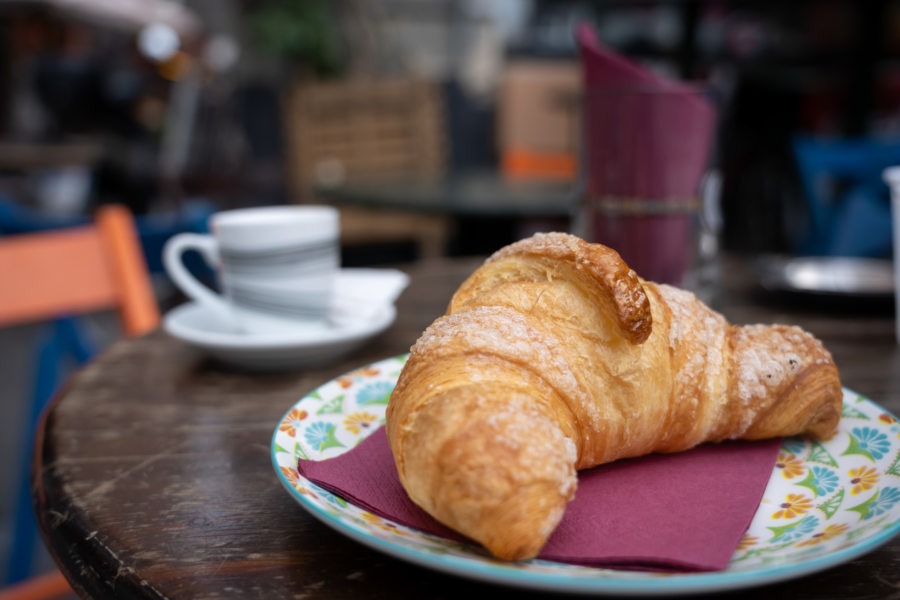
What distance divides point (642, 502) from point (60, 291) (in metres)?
1.13

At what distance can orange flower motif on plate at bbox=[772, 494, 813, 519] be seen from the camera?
0.49 metres

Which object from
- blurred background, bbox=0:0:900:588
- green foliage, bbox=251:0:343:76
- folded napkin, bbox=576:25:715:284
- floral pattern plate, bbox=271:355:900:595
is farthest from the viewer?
green foliage, bbox=251:0:343:76

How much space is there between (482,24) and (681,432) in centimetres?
1009

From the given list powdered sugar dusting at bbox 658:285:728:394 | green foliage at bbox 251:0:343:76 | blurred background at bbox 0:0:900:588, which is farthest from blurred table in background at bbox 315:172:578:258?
green foliage at bbox 251:0:343:76

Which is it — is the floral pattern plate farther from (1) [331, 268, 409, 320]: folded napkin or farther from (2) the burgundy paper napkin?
(1) [331, 268, 409, 320]: folded napkin

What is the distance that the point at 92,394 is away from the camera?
33.0 inches

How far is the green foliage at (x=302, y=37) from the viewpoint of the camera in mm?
4227

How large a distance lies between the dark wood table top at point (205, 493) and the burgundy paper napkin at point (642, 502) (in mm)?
35

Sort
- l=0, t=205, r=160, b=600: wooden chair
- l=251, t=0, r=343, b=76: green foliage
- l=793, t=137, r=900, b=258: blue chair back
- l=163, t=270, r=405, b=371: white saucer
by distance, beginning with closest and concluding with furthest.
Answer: l=163, t=270, r=405, b=371: white saucer < l=0, t=205, r=160, b=600: wooden chair < l=793, t=137, r=900, b=258: blue chair back < l=251, t=0, r=343, b=76: green foliage

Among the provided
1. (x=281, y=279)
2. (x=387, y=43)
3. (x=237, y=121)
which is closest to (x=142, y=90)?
(x=237, y=121)

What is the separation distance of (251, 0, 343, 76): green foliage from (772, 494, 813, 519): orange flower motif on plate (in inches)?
167

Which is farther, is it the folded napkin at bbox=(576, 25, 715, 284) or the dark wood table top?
the folded napkin at bbox=(576, 25, 715, 284)

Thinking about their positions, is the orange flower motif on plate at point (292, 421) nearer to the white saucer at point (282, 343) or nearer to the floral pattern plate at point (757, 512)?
the floral pattern plate at point (757, 512)

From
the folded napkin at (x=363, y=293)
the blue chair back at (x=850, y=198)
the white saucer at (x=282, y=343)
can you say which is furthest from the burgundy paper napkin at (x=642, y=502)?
the blue chair back at (x=850, y=198)
